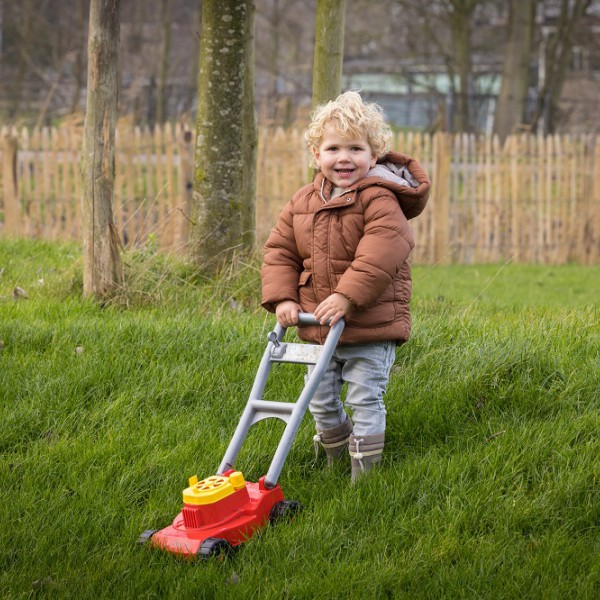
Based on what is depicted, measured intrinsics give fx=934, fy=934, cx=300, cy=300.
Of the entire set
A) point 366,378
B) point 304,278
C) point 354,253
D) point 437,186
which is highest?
point 437,186

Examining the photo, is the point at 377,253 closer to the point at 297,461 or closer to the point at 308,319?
the point at 308,319

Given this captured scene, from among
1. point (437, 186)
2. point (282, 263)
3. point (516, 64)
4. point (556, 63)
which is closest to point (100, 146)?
point (282, 263)

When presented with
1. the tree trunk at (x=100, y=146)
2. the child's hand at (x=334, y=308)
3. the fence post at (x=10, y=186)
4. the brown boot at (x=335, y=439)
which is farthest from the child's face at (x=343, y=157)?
the fence post at (x=10, y=186)

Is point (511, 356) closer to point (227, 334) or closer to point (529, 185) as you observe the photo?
point (227, 334)

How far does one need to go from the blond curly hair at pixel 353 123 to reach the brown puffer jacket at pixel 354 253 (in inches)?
6.2

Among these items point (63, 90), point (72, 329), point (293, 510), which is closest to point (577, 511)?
point (293, 510)

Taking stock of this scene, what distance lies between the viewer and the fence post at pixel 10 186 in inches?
476

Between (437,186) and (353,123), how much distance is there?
10269 millimetres

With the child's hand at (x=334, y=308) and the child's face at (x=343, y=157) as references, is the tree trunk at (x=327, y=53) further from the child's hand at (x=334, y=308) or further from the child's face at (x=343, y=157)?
the child's hand at (x=334, y=308)

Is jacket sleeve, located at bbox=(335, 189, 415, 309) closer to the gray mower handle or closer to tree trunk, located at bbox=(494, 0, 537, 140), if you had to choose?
the gray mower handle

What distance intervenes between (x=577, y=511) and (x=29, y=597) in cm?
198

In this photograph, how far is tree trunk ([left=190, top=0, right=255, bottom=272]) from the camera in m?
6.65

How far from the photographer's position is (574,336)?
16.3 feet

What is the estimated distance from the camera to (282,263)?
391 cm
